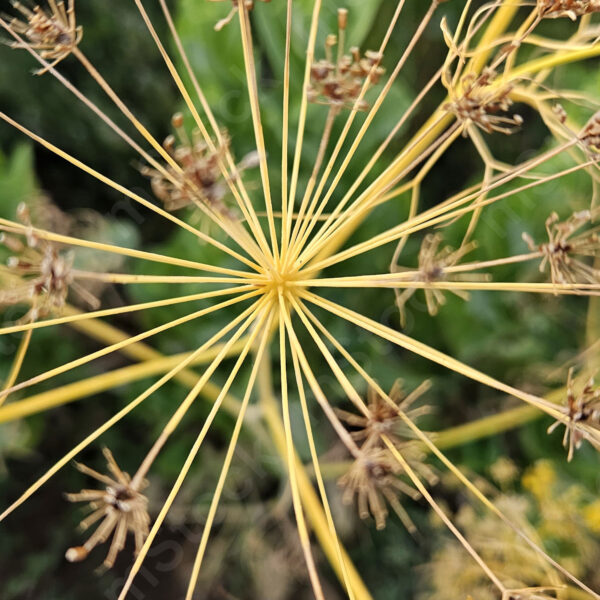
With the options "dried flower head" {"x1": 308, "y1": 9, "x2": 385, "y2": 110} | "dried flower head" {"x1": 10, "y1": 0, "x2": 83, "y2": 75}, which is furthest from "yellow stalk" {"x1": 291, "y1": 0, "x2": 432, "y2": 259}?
"dried flower head" {"x1": 10, "y1": 0, "x2": 83, "y2": 75}

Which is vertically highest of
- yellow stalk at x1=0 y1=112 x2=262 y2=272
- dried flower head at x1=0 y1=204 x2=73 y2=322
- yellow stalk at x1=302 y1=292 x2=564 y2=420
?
yellow stalk at x1=0 y1=112 x2=262 y2=272

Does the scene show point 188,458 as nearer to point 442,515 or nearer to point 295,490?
point 295,490

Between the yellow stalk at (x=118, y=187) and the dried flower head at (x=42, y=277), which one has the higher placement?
the yellow stalk at (x=118, y=187)

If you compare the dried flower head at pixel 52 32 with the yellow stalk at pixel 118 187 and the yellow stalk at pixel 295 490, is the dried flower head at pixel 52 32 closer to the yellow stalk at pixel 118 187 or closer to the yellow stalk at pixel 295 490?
the yellow stalk at pixel 118 187

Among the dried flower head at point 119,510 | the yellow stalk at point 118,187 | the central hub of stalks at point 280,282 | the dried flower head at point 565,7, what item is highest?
the dried flower head at point 565,7

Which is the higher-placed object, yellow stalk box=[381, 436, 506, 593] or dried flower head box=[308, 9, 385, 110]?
dried flower head box=[308, 9, 385, 110]

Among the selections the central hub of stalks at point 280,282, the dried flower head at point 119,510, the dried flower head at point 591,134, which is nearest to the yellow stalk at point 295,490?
the central hub of stalks at point 280,282

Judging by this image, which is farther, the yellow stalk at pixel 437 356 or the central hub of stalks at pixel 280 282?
the central hub of stalks at pixel 280 282

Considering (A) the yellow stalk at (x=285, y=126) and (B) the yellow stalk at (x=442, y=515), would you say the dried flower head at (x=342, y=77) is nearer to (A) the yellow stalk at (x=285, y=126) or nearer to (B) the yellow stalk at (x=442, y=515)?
(A) the yellow stalk at (x=285, y=126)

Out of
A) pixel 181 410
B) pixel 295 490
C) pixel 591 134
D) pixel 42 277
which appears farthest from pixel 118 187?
pixel 591 134

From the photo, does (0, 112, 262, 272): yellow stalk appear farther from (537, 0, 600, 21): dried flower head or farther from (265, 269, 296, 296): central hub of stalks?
(537, 0, 600, 21): dried flower head
